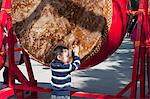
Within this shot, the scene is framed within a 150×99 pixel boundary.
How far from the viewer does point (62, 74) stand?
5.14 meters

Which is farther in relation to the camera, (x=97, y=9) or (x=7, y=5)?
(x=7, y=5)

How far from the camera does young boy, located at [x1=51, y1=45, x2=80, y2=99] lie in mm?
5031

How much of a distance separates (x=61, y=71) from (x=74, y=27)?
25.7 inches

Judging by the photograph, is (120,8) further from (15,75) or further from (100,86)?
(100,86)

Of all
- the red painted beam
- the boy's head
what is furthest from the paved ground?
the boy's head

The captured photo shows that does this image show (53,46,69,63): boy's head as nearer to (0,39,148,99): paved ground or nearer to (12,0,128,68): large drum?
(12,0,128,68): large drum

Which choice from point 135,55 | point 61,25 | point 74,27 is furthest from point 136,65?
point 61,25

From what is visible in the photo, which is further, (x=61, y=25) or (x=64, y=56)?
(x=61, y=25)

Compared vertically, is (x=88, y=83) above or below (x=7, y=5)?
below

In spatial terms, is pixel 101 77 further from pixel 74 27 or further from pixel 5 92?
A: pixel 74 27

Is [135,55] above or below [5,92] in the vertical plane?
above

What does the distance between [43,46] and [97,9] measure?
0.85 meters

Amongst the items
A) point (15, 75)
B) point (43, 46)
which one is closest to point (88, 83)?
point (15, 75)

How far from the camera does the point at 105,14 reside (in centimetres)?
535
